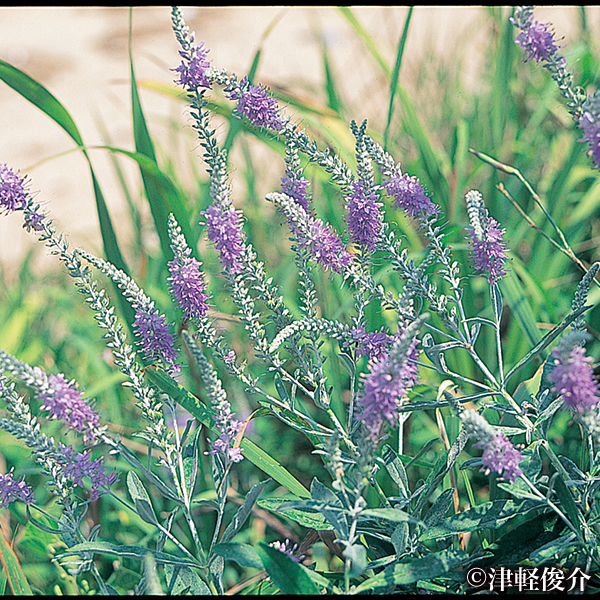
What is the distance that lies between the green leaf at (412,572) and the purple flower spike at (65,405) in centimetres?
40

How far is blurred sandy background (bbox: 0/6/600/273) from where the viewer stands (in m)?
2.94

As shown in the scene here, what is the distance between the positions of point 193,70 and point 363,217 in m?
0.30

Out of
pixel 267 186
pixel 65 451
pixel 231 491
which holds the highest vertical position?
A: pixel 267 186

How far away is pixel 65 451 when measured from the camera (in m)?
0.86

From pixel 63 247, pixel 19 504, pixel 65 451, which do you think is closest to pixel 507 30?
pixel 63 247

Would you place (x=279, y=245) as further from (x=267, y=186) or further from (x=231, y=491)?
(x=231, y=491)

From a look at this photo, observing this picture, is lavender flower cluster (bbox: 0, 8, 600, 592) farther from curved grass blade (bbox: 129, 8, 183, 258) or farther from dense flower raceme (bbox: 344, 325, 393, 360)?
curved grass blade (bbox: 129, 8, 183, 258)

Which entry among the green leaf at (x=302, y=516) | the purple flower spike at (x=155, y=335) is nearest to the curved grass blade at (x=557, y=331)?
the green leaf at (x=302, y=516)

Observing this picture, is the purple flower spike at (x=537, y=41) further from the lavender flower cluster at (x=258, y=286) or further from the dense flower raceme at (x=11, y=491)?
the dense flower raceme at (x=11, y=491)

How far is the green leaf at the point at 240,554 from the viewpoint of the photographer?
2.54 ft

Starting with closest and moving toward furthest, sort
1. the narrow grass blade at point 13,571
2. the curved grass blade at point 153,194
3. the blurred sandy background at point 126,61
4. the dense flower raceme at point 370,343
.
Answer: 1. the dense flower raceme at point 370,343
2. the narrow grass blade at point 13,571
3. the curved grass blade at point 153,194
4. the blurred sandy background at point 126,61

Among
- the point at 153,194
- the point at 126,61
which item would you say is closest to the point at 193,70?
the point at 153,194

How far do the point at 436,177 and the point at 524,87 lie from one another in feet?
3.86

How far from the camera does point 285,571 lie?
75cm
